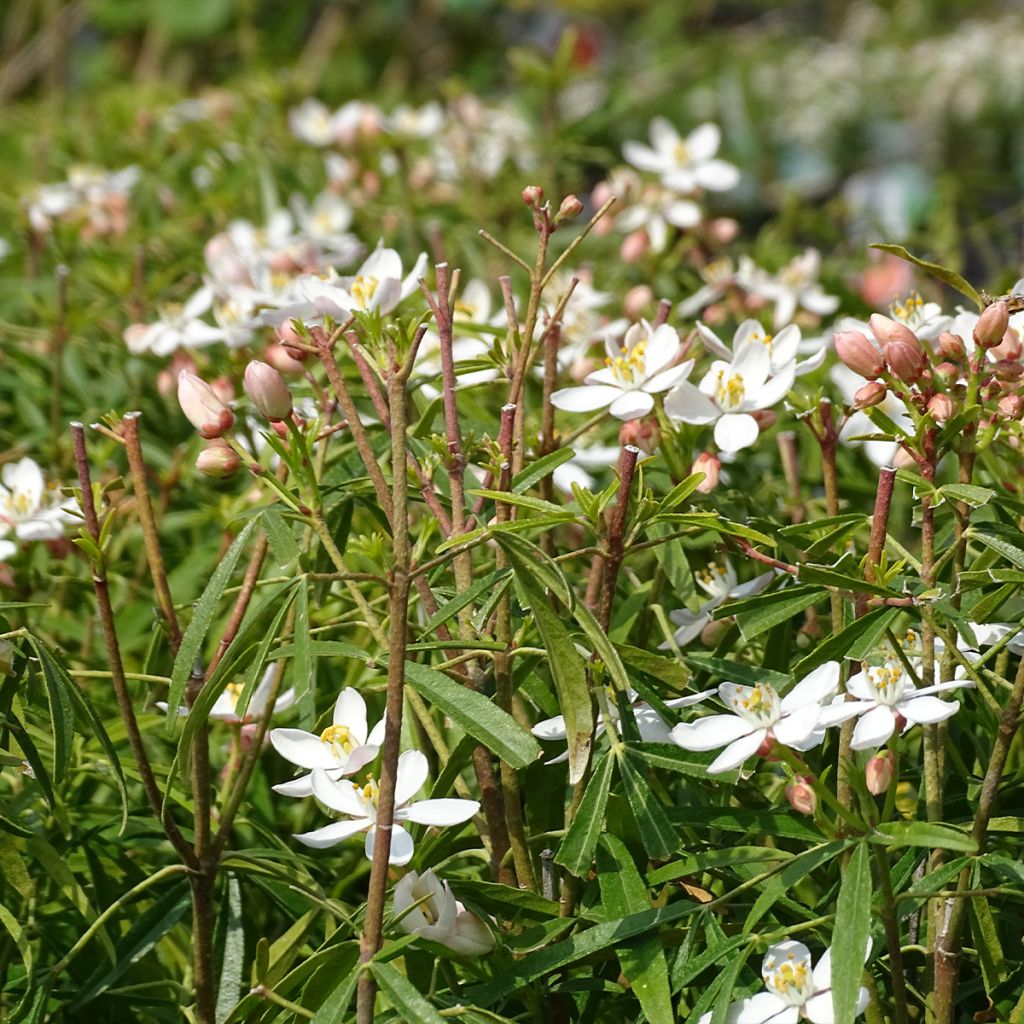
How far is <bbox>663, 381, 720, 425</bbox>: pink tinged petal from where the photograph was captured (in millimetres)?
1032

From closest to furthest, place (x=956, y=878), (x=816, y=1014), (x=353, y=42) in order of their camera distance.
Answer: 1. (x=816, y=1014)
2. (x=956, y=878)
3. (x=353, y=42)

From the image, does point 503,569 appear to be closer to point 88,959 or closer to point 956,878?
point 956,878

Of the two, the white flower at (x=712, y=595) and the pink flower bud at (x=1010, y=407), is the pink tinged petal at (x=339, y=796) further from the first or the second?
the pink flower bud at (x=1010, y=407)

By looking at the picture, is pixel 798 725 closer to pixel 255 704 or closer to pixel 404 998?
pixel 404 998

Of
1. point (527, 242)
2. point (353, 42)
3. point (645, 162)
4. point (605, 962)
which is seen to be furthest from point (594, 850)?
point (353, 42)

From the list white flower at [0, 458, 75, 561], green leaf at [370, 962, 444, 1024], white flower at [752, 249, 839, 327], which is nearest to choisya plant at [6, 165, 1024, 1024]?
green leaf at [370, 962, 444, 1024]

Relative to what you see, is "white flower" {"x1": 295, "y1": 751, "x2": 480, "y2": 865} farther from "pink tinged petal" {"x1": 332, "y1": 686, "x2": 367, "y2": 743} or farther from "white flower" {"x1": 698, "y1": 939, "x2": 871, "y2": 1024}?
"white flower" {"x1": 698, "y1": 939, "x2": 871, "y2": 1024}

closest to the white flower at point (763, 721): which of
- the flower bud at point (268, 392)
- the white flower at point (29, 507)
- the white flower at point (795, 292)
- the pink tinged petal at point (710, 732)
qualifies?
the pink tinged petal at point (710, 732)

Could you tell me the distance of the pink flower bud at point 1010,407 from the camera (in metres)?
0.91

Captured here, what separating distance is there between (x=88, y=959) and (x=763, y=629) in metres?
0.55

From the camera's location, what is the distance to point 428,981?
2.93 ft

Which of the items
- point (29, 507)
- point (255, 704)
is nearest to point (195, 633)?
point (255, 704)

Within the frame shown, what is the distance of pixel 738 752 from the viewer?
818 millimetres

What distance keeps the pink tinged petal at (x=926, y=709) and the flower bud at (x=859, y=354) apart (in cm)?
22
